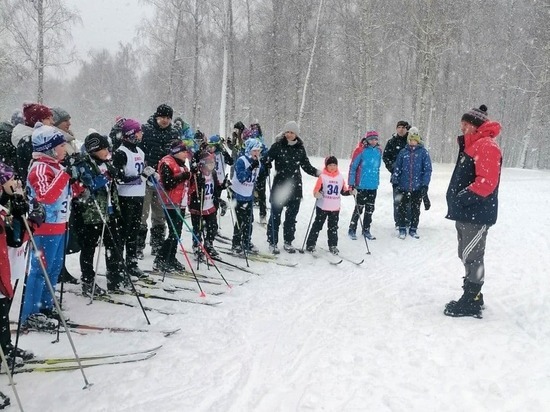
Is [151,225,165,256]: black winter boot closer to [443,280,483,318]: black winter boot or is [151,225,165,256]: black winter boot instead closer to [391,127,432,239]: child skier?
[443,280,483,318]: black winter boot

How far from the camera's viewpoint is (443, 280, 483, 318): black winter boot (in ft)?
15.6

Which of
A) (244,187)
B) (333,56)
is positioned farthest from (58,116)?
(333,56)

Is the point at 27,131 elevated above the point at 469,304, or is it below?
above

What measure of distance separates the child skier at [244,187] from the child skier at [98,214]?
2.33 m

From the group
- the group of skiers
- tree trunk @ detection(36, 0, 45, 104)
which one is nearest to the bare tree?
tree trunk @ detection(36, 0, 45, 104)

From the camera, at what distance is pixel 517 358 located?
148 inches

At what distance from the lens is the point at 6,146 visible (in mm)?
5582

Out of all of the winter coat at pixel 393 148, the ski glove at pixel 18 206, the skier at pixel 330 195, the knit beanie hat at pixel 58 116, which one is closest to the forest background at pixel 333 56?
the winter coat at pixel 393 148

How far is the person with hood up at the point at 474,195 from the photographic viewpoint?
449 centimetres

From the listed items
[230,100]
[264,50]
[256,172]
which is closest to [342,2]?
[264,50]

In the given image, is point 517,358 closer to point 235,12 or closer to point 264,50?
point 235,12

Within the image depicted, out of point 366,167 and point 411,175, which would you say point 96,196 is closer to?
point 366,167

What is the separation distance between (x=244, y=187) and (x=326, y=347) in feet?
12.3

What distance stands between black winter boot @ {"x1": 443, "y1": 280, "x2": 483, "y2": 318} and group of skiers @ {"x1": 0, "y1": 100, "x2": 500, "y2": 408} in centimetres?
2
